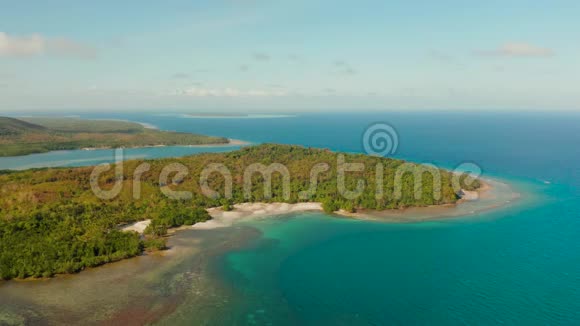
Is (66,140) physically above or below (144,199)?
above

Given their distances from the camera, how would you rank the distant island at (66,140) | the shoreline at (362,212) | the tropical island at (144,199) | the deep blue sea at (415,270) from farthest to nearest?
the distant island at (66,140) → the shoreline at (362,212) → the tropical island at (144,199) → the deep blue sea at (415,270)

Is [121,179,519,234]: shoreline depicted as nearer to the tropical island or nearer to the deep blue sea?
the tropical island

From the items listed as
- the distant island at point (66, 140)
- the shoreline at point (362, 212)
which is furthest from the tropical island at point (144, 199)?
the distant island at point (66, 140)

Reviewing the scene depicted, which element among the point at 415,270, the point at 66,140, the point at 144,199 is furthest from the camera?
the point at 66,140

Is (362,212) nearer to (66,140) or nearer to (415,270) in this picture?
(415,270)

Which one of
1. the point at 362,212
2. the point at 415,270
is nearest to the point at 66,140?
the point at 362,212

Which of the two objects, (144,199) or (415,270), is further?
(144,199)

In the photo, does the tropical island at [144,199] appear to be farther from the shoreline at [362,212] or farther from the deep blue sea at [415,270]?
the deep blue sea at [415,270]

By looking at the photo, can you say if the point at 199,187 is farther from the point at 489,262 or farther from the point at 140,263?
the point at 489,262

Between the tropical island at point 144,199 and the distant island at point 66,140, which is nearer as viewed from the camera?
the tropical island at point 144,199

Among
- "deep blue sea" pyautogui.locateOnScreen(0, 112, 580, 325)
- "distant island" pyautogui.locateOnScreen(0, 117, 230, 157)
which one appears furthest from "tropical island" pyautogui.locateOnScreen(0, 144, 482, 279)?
"distant island" pyautogui.locateOnScreen(0, 117, 230, 157)
